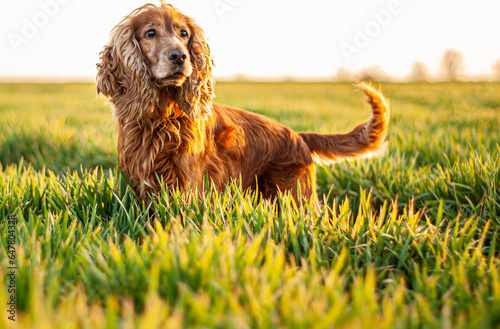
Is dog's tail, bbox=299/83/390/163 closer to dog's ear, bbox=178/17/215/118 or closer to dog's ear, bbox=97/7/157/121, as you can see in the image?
dog's ear, bbox=178/17/215/118

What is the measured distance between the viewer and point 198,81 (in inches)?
97.7

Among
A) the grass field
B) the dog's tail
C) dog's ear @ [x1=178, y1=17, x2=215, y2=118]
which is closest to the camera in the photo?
the grass field

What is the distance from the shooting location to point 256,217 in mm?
1897

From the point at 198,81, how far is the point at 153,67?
309 millimetres

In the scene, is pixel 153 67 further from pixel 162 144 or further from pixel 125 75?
pixel 162 144

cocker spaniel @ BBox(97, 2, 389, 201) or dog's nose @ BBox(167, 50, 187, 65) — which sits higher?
dog's nose @ BBox(167, 50, 187, 65)

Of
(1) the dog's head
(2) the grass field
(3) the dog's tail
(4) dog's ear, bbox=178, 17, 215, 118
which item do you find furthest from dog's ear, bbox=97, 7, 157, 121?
(3) the dog's tail

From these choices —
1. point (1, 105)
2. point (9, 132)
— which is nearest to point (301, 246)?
point (9, 132)

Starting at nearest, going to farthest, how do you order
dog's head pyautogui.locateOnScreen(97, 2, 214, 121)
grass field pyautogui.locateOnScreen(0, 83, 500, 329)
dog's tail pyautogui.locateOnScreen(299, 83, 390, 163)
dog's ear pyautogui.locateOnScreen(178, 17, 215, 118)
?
grass field pyautogui.locateOnScreen(0, 83, 500, 329) → dog's head pyautogui.locateOnScreen(97, 2, 214, 121) → dog's ear pyautogui.locateOnScreen(178, 17, 215, 118) → dog's tail pyautogui.locateOnScreen(299, 83, 390, 163)

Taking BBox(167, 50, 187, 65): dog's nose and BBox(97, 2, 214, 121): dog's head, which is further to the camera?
BBox(97, 2, 214, 121): dog's head

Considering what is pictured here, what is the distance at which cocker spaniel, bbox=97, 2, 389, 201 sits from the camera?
2309 mm

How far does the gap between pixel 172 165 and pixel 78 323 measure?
1299mm

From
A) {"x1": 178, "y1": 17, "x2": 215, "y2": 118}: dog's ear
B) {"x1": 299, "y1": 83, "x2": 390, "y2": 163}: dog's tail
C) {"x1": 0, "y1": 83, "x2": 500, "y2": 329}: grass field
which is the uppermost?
{"x1": 178, "y1": 17, "x2": 215, "y2": 118}: dog's ear

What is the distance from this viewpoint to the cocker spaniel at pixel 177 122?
2309mm
